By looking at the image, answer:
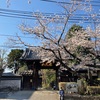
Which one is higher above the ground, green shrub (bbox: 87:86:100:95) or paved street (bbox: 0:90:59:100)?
green shrub (bbox: 87:86:100:95)

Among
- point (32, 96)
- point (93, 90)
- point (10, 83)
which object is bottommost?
point (32, 96)

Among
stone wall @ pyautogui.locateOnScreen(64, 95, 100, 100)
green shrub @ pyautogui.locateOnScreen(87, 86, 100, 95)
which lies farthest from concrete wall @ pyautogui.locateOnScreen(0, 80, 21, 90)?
green shrub @ pyautogui.locateOnScreen(87, 86, 100, 95)

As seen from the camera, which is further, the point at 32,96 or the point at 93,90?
the point at 32,96

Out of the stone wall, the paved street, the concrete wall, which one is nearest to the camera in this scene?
the stone wall

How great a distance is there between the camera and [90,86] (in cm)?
1431

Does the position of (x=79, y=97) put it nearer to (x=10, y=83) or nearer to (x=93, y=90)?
(x=93, y=90)

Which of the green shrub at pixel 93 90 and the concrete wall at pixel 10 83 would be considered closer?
the green shrub at pixel 93 90

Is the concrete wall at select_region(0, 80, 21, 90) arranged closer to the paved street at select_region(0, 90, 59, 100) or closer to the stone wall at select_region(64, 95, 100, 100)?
the paved street at select_region(0, 90, 59, 100)

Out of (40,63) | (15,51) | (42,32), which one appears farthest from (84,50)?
(15,51)

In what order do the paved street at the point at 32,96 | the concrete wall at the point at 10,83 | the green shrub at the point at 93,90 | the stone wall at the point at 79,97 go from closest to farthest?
the stone wall at the point at 79,97 < the green shrub at the point at 93,90 < the paved street at the point at 32,96 < the concrete wall at the point at 10,83

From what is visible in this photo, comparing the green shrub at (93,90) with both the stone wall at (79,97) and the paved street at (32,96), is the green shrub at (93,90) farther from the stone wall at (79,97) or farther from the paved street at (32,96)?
the paved street at (32,96)

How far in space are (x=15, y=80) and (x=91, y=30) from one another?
1419 cm

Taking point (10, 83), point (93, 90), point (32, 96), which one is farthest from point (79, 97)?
point (10, 83)

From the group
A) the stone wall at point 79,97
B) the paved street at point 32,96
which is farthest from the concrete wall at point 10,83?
the stone wall at point 79,97
